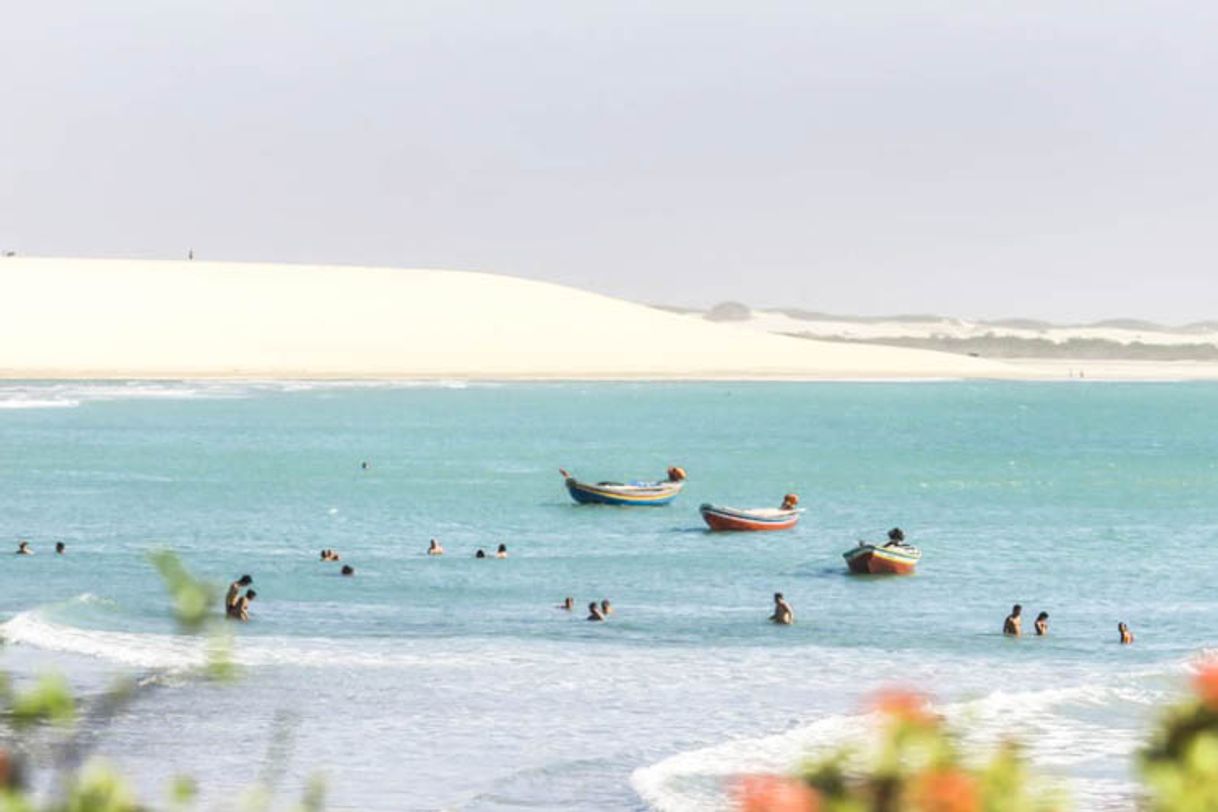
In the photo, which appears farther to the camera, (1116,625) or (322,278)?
(322,278)

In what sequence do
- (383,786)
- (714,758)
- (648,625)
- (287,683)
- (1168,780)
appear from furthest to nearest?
(648,625)
(287,683)
(714,758)
(383,786)
(1168,780)

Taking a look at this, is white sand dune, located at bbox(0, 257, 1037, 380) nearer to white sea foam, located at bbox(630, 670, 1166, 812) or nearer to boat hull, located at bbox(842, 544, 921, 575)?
boat hull, located at bbox(842, 544, 921, 575)

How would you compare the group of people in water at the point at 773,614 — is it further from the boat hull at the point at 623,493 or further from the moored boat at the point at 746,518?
the boat hull at the point at 623,493

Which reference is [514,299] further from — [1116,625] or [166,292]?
[1116,625]

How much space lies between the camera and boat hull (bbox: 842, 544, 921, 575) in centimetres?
4241

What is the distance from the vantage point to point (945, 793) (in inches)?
125

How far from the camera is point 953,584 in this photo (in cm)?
4225

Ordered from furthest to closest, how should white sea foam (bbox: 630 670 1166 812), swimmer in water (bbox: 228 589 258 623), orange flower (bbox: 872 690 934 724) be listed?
swimmer in water (bbox: 228 589 258 623), white sea foam (bbox: 630 670 1166 812), orange flower (bbox: 872 690 934 724)

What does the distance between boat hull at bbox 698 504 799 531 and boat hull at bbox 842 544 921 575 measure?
8611 millimetres

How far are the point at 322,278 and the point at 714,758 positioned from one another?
174 m

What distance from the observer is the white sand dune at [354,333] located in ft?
510

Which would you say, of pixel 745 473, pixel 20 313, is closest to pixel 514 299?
pixel 20 313

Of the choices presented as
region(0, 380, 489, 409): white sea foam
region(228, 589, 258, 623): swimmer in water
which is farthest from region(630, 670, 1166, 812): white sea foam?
region(0, 380, 489, 409): white sea foam

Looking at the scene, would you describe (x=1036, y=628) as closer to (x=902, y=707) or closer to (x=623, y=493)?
(x=623, y=493)
